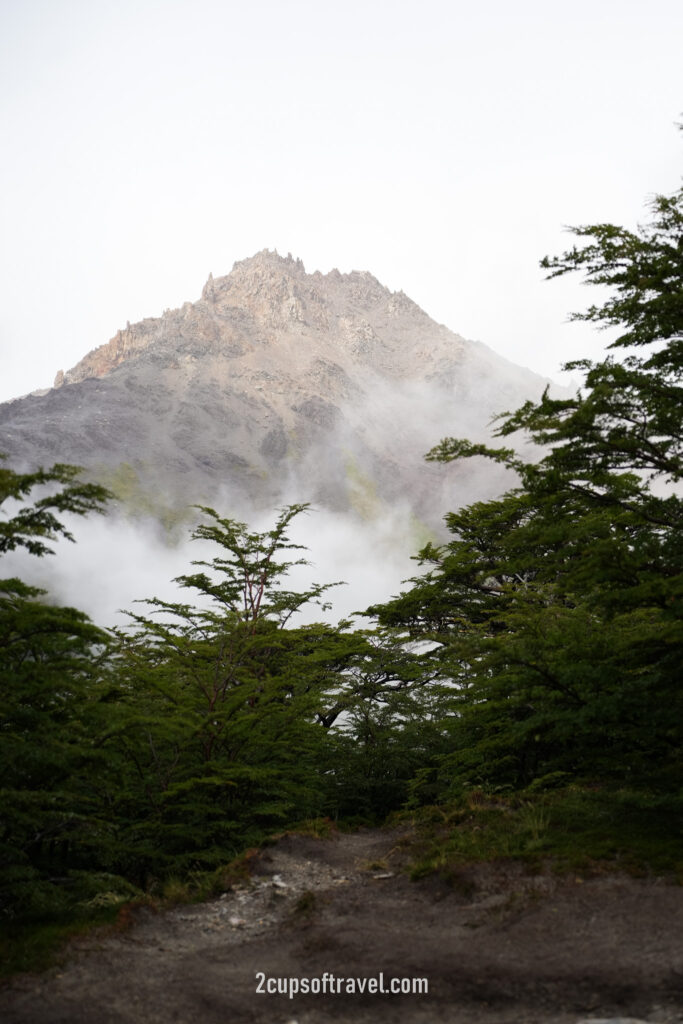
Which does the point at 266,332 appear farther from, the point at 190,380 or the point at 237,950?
the point at 237,950

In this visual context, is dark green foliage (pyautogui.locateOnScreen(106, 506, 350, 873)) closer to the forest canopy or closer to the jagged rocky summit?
the forest canopy

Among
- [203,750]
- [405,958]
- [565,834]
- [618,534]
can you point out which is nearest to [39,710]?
[203,750]

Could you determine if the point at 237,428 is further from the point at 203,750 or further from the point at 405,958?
the point at 405,958

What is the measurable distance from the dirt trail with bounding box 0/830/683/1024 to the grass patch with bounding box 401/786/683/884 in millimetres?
457

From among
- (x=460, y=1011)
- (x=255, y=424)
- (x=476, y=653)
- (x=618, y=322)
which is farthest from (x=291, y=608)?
(x=255, y=424)

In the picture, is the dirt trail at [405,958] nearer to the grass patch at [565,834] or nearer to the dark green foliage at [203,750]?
the grass patch at [565,834]

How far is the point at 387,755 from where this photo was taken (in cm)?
1856

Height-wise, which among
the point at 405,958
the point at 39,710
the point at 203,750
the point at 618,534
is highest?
the point at 618,534

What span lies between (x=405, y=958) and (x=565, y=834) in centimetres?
410

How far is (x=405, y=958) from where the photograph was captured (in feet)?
21.2

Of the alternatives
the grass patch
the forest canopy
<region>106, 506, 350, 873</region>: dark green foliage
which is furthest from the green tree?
the grass patch

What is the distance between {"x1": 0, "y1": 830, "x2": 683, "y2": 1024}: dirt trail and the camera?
552cm

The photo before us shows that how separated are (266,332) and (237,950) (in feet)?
661

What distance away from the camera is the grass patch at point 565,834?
8.32m
